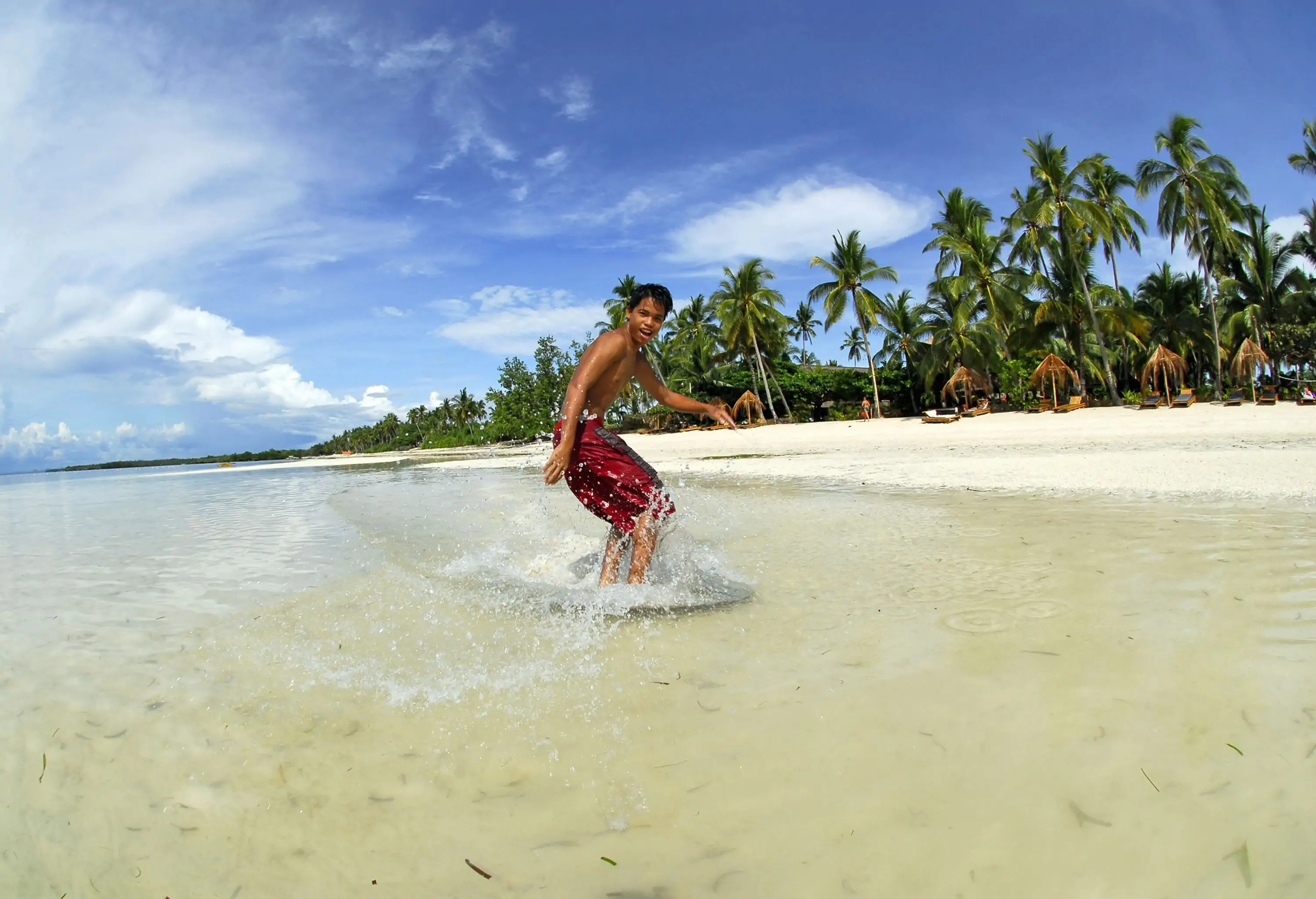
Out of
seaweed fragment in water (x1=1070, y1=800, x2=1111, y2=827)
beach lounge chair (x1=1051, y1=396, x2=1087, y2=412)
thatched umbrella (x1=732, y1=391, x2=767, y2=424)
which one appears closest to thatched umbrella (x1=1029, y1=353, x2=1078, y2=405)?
beach lounge chair (x1=1051, y1=396, x2=1087, y2=412)

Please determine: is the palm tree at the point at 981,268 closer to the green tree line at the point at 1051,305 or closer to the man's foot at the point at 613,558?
the green tree line at the point at 1051,305

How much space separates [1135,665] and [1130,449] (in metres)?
11.2

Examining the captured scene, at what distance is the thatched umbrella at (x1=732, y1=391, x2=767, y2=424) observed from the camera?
3662 cm

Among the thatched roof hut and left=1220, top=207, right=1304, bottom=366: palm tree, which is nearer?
the thatched roof hut

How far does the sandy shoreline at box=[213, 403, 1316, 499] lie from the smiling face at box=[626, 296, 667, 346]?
5.08 meters

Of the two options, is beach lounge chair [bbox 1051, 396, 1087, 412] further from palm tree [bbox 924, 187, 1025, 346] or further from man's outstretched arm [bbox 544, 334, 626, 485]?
man's outstretched arm [bbox 544, 334, 626, 485]

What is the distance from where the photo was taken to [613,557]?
3898 millimetres

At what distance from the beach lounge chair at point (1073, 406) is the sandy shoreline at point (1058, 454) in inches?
44.6

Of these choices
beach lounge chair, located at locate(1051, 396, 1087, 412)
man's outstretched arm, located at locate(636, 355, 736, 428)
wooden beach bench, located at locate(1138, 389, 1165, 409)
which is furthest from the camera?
beach lounge chair, located at locate(1051, 396, 1087, 412)

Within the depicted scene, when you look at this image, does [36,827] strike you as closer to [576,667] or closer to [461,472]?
[576,667]

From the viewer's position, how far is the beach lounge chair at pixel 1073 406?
23.7m

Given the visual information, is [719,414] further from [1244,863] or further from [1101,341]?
[1101,341]

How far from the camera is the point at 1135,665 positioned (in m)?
2.21

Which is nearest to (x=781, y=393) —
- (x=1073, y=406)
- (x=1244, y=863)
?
(x=1073, y=406)
